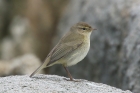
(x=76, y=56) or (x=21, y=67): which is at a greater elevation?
(x=76, y=56)

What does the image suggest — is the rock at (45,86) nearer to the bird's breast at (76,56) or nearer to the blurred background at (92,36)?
the bird's breast at (76,56)

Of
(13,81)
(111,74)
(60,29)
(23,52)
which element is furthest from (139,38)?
(23,52)

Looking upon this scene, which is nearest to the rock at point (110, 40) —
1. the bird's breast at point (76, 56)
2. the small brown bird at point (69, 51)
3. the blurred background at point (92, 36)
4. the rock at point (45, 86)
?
the blurred background at point (92, 36)

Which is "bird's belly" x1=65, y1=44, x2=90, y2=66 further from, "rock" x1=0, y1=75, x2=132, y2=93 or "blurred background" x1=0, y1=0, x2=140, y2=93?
"blurred background" x1=0, y1=0, x2=140, y2=93

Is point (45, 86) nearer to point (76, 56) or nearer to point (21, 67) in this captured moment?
point (76, 56)

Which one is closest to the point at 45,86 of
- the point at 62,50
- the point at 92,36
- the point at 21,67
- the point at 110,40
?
the point at 62,50

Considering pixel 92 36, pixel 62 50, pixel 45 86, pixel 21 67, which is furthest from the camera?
pixel 21 67

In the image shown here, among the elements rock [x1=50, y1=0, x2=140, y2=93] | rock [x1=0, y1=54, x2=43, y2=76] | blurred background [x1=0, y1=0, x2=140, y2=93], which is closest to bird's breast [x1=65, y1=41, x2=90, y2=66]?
blurred background [x1=0, y1=0, x2=140, y2=93]
